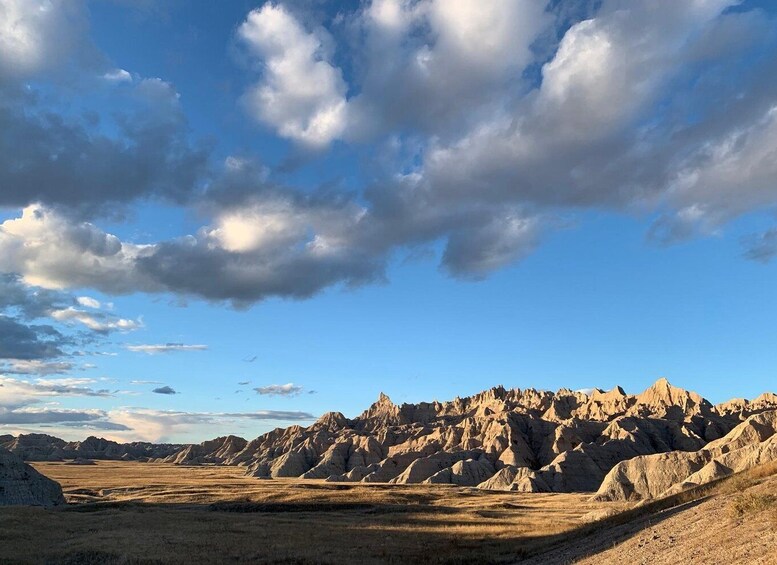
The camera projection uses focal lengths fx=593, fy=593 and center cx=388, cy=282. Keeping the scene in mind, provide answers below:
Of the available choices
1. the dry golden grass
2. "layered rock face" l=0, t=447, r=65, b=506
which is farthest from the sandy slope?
"layered rock face" l=0, t=447, r=65, b=506

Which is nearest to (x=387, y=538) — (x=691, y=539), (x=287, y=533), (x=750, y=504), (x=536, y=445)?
(x=287, y=533)

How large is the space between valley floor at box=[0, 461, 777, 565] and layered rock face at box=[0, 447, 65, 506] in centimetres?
550

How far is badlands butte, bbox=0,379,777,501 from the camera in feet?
249

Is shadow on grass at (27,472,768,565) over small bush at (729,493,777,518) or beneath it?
beneath

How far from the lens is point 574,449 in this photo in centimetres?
11231

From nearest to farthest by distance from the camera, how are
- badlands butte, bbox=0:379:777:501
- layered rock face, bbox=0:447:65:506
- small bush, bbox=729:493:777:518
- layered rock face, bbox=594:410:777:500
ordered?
1. small bush, bbox=729:493:777:518
2. layered rock face, bbox=0:447:65:506
3. layered rock face, bbox=594:410:777:500
4. badlands butte, bbox=0:379:777:501

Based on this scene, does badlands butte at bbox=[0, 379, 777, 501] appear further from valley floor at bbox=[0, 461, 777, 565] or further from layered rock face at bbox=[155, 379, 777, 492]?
valley floor at bbox=[0, 461, 777, 565]

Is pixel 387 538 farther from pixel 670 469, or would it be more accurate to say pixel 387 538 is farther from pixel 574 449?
pixel 574 449

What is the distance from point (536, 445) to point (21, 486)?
104926mm

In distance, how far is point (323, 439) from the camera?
180 metres

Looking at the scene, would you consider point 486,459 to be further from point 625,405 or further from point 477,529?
point 477,529

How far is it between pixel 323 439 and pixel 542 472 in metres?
90.8

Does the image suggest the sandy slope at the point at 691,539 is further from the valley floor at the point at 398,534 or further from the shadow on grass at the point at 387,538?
the shadow on grass at the point at 387,538

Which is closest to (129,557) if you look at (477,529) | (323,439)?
(477,529)
